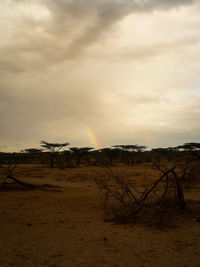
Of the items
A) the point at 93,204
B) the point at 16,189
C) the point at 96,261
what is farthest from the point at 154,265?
the point at 16,189

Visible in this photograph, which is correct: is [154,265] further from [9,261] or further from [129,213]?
[129,213]

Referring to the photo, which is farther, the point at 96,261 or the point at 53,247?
the point at 53,247

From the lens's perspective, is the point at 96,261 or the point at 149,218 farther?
the point at 149,218

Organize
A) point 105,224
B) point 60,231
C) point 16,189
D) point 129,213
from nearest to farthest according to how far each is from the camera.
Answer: point 60,231
point 105,224
point 129,213
point 16,189

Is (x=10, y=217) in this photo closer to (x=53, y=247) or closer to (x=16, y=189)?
(x=53, y=247)

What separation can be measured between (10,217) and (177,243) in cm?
461

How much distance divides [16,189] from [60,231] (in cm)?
779

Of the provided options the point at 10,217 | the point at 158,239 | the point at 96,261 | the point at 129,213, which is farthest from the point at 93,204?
the point at 96,261

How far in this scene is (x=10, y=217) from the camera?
21.9ft

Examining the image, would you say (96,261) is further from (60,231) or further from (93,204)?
(93,204)

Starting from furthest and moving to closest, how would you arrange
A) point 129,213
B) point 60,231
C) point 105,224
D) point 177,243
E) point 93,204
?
point 93,204 < point 129,213 < point 105,224 < point 60,231 < point 177,243

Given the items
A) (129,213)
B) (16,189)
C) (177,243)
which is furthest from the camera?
(16,189)

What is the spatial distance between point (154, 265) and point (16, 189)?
10.2 m

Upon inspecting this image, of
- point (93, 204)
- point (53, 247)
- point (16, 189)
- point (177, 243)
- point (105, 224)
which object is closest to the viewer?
point (53, 247)
